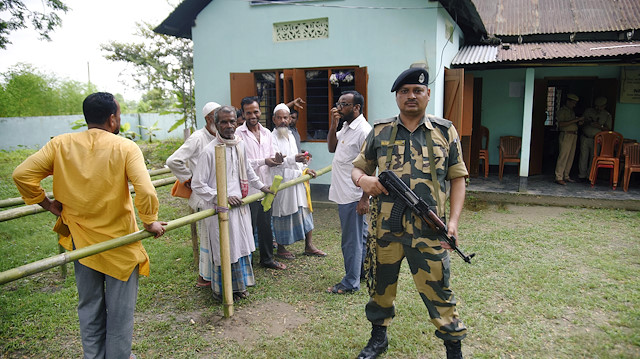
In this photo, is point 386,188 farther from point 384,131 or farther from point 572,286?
point 572,286

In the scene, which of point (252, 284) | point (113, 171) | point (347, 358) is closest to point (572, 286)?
point (347, 358)

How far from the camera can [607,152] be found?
836 centimetres

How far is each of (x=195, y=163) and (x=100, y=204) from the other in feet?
5.22

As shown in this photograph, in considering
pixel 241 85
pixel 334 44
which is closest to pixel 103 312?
pixel 241 85

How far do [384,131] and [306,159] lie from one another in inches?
92.0

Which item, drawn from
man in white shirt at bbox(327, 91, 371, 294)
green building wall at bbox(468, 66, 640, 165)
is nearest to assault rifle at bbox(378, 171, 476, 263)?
man in white shirt at bbox(327, 91, 371, 294)

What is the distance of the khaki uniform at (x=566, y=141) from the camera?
8.76 metres

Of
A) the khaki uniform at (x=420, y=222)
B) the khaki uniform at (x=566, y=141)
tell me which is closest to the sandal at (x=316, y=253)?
the khaki uniform at (x=420, y=222)

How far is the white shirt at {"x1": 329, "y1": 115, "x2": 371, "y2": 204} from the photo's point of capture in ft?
13.2

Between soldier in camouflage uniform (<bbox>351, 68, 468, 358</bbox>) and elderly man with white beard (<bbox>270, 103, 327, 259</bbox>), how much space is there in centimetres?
235

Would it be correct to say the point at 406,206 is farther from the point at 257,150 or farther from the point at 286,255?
the point at 286,255

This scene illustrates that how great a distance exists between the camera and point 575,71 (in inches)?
377

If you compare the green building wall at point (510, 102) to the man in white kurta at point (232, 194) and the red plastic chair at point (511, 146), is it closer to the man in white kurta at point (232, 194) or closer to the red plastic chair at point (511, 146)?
the red plastic chair at point (511, 146)

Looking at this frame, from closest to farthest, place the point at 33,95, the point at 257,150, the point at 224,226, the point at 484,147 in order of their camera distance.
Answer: the point at 224,226 → the point at 257,150 → the point at 484,147 → the point at 33,95
